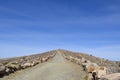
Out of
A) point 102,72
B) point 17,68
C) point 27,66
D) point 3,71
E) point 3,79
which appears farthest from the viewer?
point 27,66

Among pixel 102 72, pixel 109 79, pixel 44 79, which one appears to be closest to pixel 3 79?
pixel 44 79

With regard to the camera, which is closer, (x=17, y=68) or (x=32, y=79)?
(x=32, y=79)

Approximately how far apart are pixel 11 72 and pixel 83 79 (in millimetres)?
11955

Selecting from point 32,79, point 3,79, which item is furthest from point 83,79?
point 3,79

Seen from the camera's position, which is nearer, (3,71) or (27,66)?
(3,71)

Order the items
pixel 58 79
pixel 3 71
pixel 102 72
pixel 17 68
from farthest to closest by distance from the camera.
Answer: pixel 17 68 → pixel 3 71 → pixel 58 79 → pixel 102 72

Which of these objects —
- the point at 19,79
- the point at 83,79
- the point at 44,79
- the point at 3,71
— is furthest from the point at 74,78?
the point at 3,71

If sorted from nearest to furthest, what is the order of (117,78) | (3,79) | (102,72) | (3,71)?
(117,78), (102,72), (3,79), (3,71)

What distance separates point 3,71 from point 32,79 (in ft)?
25.5

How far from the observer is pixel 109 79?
13562mm

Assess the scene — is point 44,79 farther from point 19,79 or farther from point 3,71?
point 3,71

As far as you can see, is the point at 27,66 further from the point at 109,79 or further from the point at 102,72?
the point at 109,79

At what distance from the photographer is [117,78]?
1297 centimetres

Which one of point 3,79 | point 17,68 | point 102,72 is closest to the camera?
point 102,72
